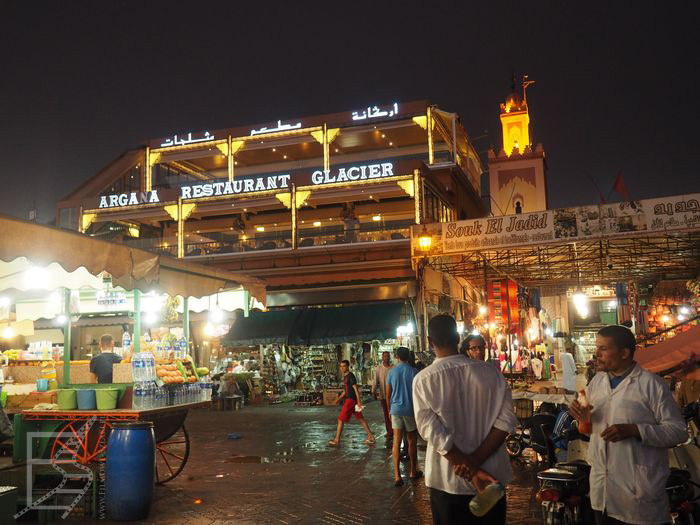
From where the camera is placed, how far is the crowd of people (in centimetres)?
347

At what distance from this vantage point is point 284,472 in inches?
407

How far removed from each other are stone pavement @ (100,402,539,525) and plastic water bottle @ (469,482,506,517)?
4.20 m

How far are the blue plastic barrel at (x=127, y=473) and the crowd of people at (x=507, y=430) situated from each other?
15.2ft

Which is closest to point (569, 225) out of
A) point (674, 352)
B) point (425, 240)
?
point (425, 240)

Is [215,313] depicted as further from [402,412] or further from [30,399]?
[402,412]

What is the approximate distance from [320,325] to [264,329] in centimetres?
225

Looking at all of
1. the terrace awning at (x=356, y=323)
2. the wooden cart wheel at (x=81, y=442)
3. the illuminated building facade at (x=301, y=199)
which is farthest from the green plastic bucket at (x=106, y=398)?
the illuminated building facade at (x=301, y=199)

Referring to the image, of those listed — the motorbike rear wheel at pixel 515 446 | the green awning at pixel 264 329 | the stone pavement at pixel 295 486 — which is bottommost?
the stone pavement at pixel 295 486

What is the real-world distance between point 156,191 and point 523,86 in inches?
1409

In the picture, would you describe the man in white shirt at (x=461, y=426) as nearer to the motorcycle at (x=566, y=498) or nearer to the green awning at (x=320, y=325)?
the motorcycle at (x=566, y=498)

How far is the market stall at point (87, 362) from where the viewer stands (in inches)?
318

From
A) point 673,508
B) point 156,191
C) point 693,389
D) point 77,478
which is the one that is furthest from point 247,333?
point 673,508

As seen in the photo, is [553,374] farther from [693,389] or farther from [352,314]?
[693,389]

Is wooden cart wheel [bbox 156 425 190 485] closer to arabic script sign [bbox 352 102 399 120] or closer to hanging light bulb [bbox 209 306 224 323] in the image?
hanging light bulb [bbox 209 306 224 323]
